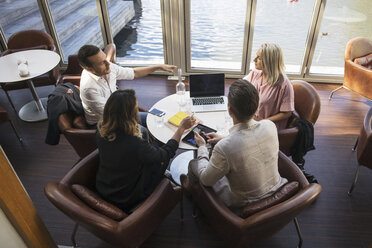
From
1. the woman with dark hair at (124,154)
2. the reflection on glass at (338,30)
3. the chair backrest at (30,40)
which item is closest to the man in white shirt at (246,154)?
the woman with dark hair at (124,154)

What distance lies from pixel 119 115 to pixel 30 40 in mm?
3090

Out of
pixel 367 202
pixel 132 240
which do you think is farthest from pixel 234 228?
pixel 367 202

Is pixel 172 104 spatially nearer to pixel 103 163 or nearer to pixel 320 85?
pixel 103 163

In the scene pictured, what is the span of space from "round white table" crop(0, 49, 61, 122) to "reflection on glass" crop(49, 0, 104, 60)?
1.24 meters

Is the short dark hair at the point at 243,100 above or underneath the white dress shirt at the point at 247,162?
above

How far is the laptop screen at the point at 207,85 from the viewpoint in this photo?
8.53 feet

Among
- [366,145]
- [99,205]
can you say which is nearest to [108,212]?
[99,205]

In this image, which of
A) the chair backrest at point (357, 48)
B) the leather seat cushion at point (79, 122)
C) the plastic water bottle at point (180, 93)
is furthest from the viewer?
the chair backrest at point (357, 48)

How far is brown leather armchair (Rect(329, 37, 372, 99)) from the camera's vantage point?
138 inches

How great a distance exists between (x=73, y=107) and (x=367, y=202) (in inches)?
111

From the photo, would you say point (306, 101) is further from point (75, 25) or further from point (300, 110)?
point (75, 25)

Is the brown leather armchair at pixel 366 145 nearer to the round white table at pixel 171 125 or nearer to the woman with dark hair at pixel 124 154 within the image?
the round white table at pixel 171 125

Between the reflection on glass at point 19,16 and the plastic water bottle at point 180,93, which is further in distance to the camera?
the reflection on glass at point 19,16

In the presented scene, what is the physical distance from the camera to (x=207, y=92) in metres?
2.70
